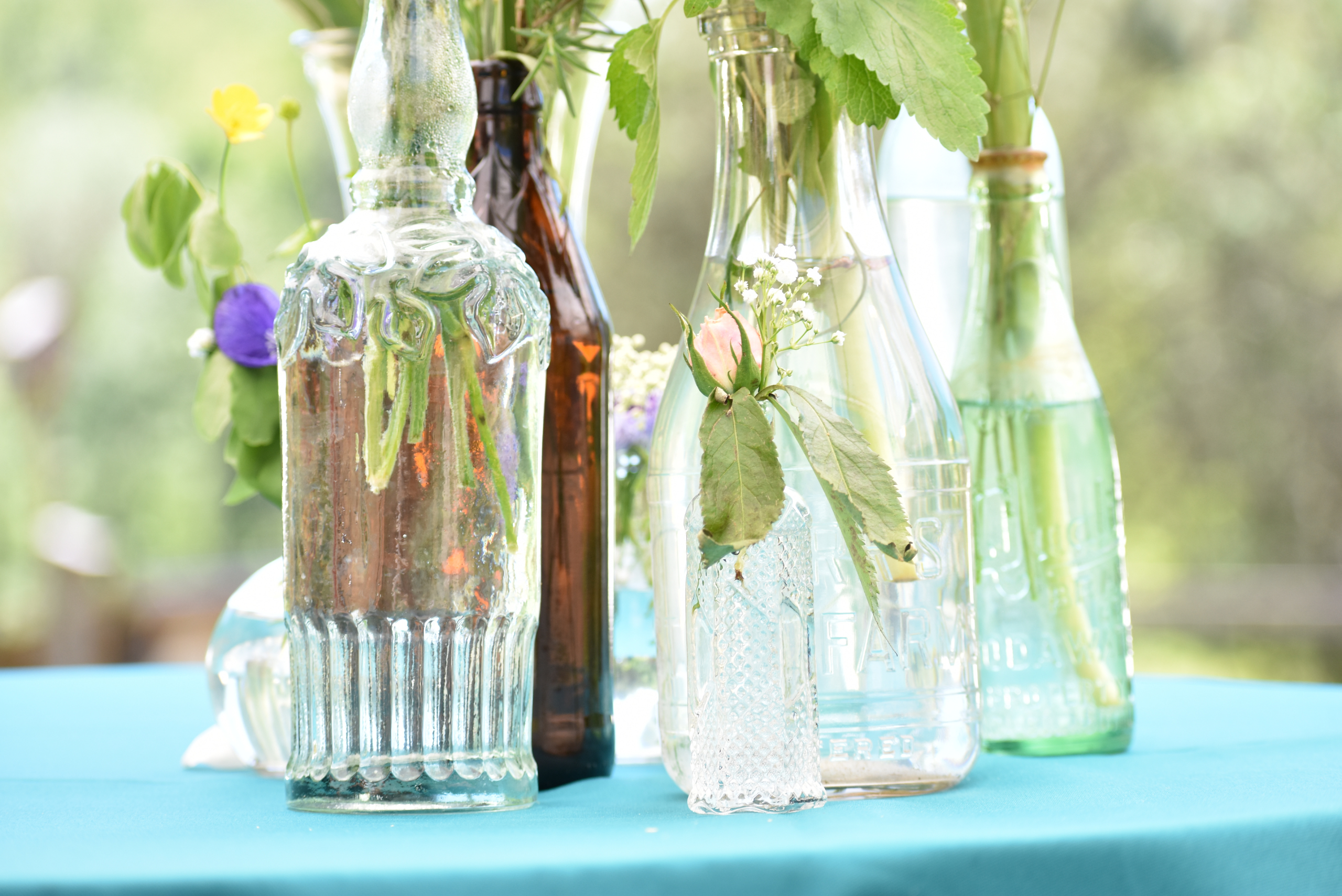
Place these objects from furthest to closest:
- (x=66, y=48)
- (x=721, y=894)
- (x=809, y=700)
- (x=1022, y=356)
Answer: (x=66, y=48)
(x=1022, y=356)
(x=809, y=700)
(x=721, y=894)

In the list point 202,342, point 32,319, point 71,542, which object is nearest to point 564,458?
point 202,342

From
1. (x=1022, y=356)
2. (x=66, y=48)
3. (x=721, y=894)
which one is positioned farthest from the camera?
(x=66, y=48)

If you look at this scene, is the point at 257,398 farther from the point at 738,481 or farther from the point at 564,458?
the point at 738,481

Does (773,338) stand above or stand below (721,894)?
above

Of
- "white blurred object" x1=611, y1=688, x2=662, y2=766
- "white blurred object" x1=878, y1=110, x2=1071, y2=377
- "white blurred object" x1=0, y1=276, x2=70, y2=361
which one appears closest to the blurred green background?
"white blurred object" x1=0, y1=276, x2=70, y2=361

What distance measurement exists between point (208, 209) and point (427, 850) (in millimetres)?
442

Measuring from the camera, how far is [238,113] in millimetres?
706

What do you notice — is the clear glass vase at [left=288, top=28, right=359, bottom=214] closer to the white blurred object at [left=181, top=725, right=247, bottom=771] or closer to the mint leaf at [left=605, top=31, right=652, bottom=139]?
the mint leaf at [left=605, top=31, right=652, bottom=139]

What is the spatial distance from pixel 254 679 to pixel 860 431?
35 cm

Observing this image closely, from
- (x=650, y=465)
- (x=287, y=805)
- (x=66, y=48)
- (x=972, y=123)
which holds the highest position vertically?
(x=66, y=48)

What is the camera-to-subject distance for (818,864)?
0.37 m

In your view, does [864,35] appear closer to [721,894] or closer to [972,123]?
[972,123]

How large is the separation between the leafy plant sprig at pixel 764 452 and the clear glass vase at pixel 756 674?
2 centimetres

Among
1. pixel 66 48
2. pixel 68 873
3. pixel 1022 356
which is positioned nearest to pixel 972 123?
pixel 1022 356
